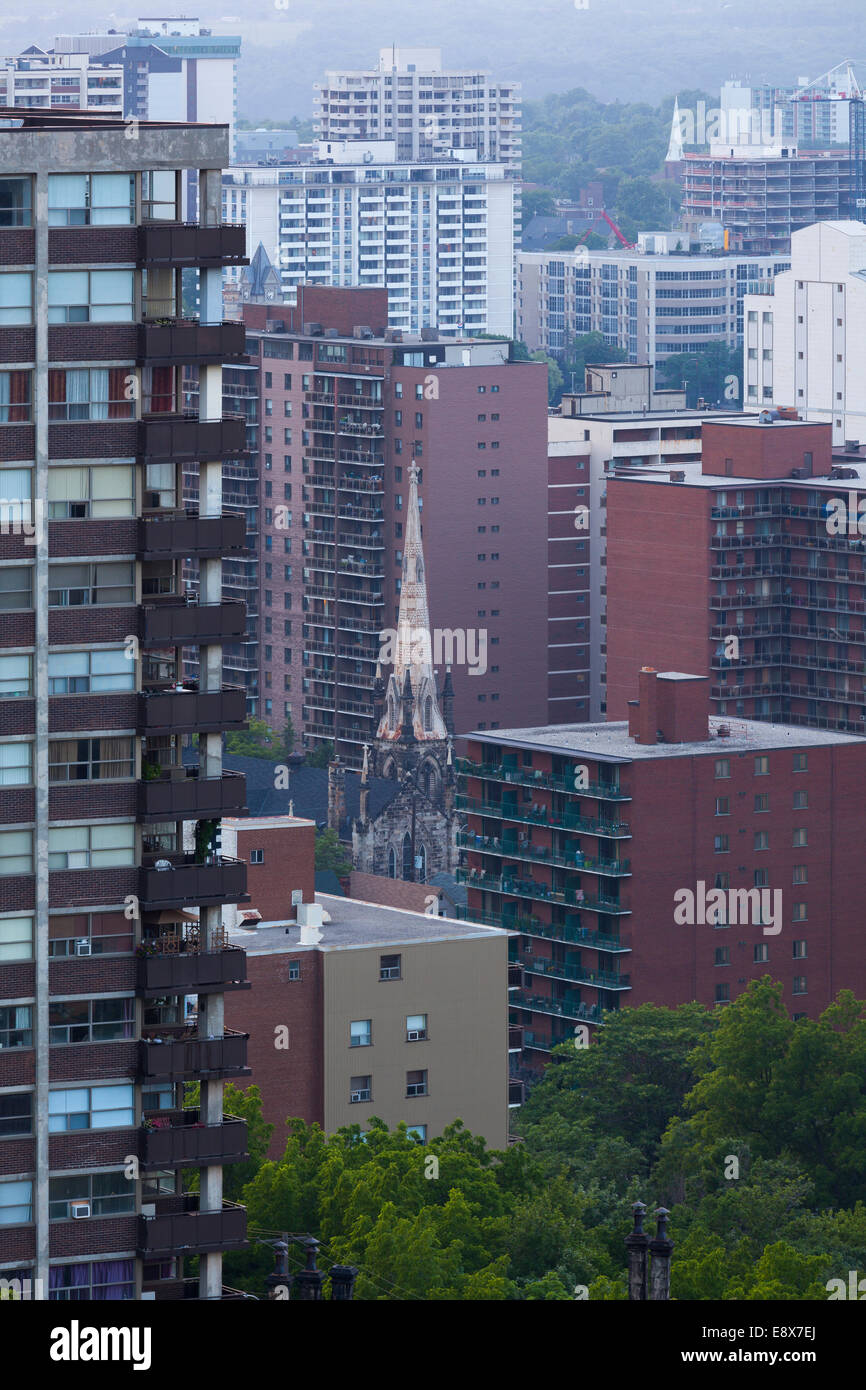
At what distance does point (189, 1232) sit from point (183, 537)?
11.5 m

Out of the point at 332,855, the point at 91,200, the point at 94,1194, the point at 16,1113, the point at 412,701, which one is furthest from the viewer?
the point at 412,701

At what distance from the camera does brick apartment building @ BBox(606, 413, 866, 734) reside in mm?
179625

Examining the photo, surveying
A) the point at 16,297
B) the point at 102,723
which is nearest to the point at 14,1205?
the point at 102,723

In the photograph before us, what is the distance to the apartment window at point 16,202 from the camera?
48812 millimetres

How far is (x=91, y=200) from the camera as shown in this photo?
49375 mm

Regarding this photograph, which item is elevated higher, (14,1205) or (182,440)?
(182,440)

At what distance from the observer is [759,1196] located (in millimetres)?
90500

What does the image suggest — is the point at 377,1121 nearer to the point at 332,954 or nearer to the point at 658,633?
the point at 332,954

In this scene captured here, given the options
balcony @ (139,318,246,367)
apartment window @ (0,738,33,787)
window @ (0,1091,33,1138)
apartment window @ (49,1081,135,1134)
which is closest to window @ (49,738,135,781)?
apartment window @ (0,738,33,787)

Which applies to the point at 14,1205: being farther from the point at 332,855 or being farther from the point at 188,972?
the point at 332,855

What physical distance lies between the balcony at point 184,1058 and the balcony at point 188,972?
2.80 feet

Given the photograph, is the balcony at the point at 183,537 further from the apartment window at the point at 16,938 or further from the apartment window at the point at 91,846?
the apartment window at the point at 16,938
